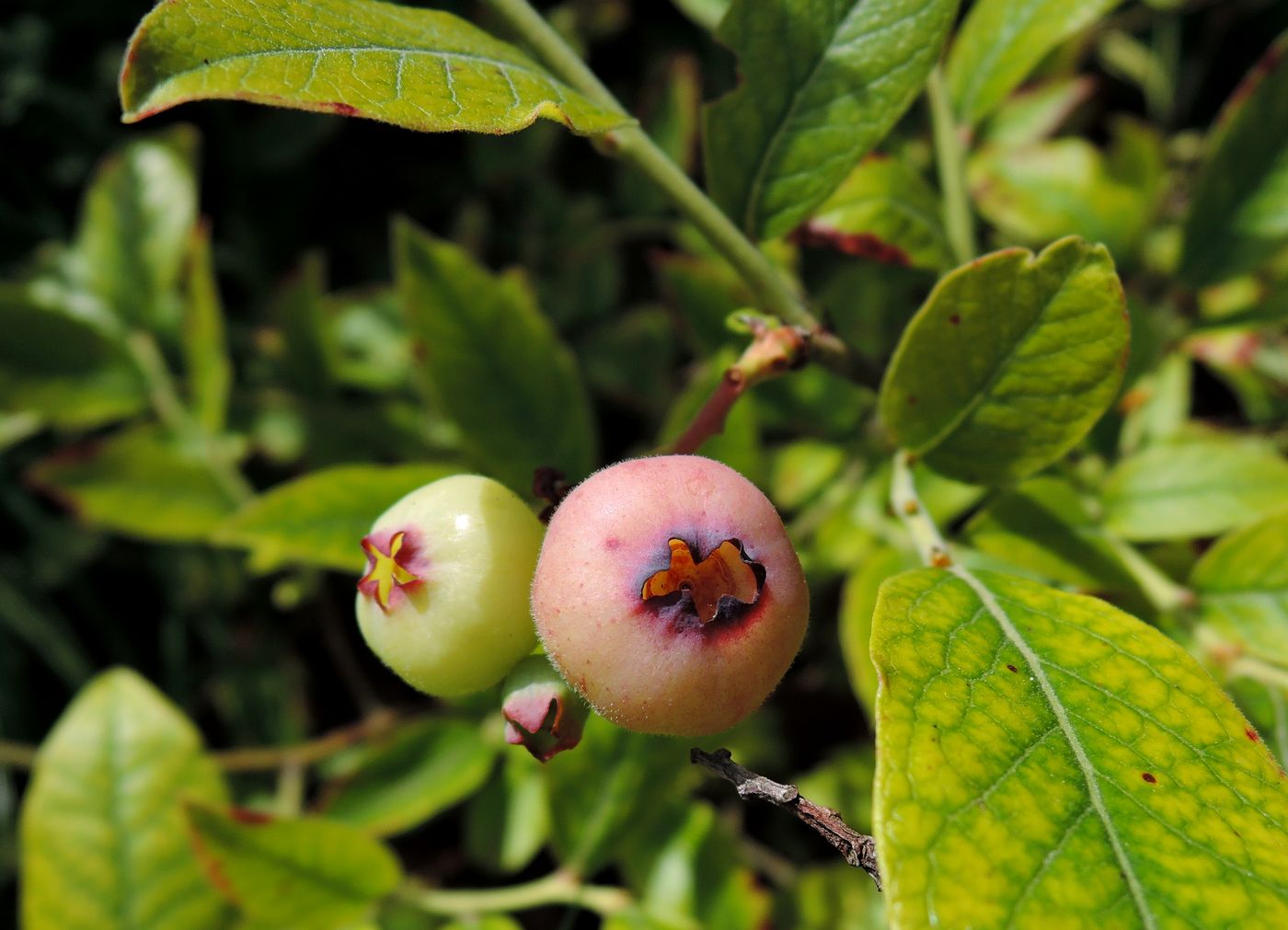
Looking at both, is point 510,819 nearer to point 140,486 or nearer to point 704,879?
point 704,879

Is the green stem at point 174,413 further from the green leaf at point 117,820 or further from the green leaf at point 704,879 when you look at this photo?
the green leaf at point 704,879

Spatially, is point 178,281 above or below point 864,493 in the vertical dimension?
below

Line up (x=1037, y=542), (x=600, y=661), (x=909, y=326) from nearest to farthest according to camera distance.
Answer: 1. (x=600, y=661)
2. (x=909, y=326)
3. (x=1037, y=542)

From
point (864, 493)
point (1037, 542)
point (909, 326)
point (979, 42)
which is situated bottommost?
point (864, 493)

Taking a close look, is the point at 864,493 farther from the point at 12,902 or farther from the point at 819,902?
the point at 12,902

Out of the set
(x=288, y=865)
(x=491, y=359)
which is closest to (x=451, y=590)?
(x=491, y=359)

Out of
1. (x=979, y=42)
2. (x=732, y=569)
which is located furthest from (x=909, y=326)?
(x=979, y=42)
